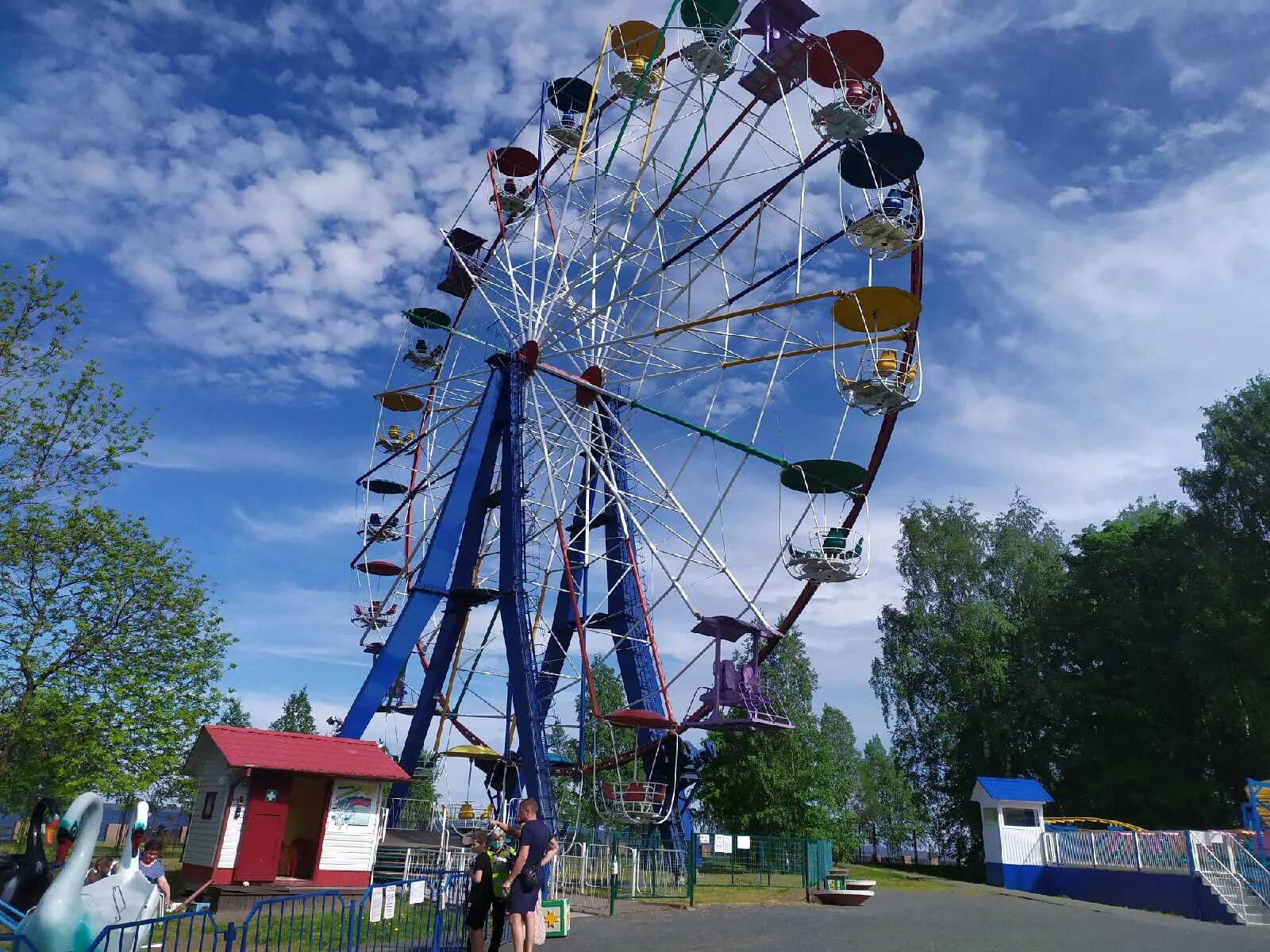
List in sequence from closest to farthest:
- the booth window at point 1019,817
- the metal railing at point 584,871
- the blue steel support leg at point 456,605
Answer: the metal railing at point 584,871, the blue steel support leg at point 456,605, the booth window at point 1019,817

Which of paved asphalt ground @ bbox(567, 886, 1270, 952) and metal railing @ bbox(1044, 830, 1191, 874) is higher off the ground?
metal railing @ bbox(1044, 830, 1191, 874)

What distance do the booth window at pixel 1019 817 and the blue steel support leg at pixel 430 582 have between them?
1491cm

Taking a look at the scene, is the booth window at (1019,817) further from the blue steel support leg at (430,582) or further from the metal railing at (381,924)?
the metal railing at (381,924)

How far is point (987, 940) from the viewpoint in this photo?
11164 mm

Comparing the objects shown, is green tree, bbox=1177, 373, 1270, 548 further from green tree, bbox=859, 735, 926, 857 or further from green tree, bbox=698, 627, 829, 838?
green tree, bbox=859, 735, 926, 857

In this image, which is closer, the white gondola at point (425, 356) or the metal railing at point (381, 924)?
the metal railing at point (381, 924)

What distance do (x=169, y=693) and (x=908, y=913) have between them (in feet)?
47.1

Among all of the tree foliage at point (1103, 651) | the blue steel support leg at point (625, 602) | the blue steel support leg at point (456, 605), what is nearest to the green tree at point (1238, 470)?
the tree foliage at point (1103, 651)

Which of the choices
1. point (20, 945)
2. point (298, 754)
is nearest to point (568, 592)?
point (298, 754)

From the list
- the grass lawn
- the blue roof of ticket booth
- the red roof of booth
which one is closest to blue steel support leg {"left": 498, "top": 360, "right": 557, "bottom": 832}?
the red roof of booth

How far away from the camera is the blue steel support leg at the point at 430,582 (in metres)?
18.3

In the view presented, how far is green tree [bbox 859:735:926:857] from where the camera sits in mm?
54125

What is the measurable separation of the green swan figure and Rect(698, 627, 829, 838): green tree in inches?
1063

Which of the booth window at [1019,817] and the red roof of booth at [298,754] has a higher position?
the red roof of booth at [298,754]
